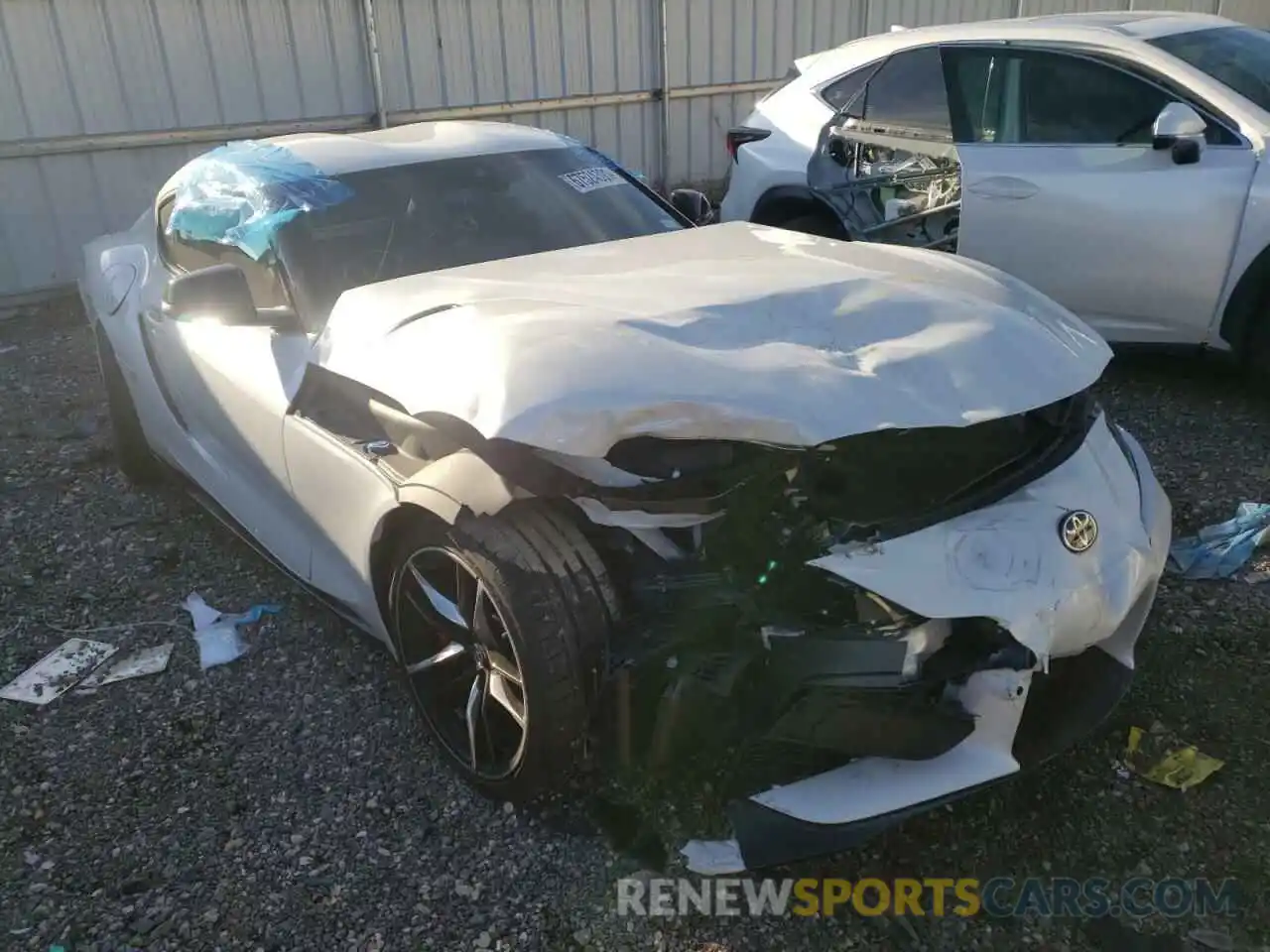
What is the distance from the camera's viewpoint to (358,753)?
287 cm

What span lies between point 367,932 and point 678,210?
2.90m

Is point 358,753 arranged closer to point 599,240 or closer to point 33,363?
point 599,240

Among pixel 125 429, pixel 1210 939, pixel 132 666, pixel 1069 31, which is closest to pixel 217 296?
pixel 132 666

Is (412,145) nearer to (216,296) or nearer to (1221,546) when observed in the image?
(216,296)

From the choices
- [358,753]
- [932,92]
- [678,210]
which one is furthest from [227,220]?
[932,92]

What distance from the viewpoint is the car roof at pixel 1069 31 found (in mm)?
4930

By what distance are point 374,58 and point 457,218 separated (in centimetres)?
606

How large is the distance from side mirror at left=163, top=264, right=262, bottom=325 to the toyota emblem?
2.34 meters

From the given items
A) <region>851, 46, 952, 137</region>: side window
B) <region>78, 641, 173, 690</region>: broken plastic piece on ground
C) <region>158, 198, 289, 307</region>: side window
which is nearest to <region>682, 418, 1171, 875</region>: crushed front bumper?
<region>78, 641, 173, 690</region>: broken plastic piece on ground

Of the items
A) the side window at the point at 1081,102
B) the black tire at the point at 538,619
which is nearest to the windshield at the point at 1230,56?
the side window at the point at 1081,102

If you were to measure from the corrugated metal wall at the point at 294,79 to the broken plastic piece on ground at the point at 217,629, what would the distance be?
5.63m

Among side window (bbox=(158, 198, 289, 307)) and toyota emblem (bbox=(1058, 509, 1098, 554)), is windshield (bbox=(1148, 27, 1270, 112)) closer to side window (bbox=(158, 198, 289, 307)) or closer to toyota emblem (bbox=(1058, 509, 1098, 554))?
toyota emblem (bbox=(1058, 509, 1098, 554))

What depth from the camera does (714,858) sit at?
2.24m

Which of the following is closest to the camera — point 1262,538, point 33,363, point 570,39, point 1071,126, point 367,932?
point 367,932
